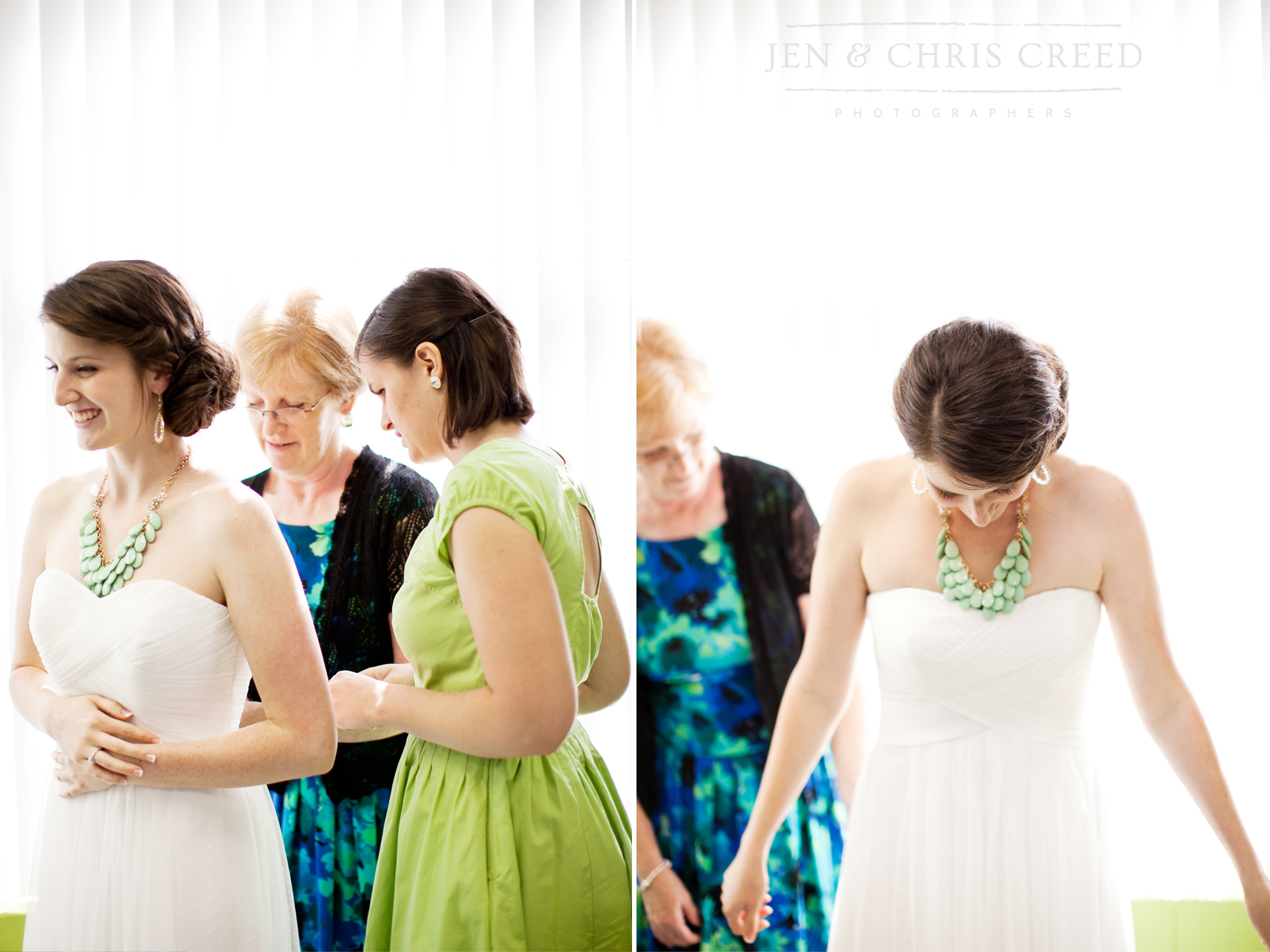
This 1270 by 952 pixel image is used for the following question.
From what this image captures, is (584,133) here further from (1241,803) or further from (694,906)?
(1241,803)

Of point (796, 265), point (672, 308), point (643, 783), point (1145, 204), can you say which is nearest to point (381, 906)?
point (643, 783)

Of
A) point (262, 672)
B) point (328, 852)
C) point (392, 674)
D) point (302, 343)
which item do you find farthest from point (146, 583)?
point (328, 852)

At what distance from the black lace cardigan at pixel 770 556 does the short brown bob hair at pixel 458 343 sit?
1.43 feet

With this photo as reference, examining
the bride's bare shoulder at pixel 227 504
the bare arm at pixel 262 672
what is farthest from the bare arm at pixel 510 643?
the bride's bare shoulder at pixel 227 504

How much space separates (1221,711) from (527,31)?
78.1 inches

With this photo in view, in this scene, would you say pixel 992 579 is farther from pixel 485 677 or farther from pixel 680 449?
pixel 485 677

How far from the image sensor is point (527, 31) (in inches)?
78.2

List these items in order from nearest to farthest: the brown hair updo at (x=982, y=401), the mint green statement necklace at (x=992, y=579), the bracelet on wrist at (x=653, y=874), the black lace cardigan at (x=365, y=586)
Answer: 1. the brown hair updo at (x=982, y=401)
2. the mint green statement necklace at (x=992, y=579)
3. the bracelet on wrist at (x=653, y=874)
4. the black lace cardigan at (x=365, y=586)

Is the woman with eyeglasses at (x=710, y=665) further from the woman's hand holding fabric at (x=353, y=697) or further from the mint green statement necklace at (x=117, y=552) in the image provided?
the mint green statement necklace at (x=117, y=552)

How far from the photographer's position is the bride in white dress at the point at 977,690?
5.39 ft

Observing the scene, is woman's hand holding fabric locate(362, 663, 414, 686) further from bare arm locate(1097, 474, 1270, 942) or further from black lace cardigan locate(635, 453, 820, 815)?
bare arm locate(1097, 474, 1270, 942)

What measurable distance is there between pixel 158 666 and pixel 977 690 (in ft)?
4.79

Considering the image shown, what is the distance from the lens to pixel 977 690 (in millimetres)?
1655

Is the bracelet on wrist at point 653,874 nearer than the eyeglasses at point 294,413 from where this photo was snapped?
Yes
